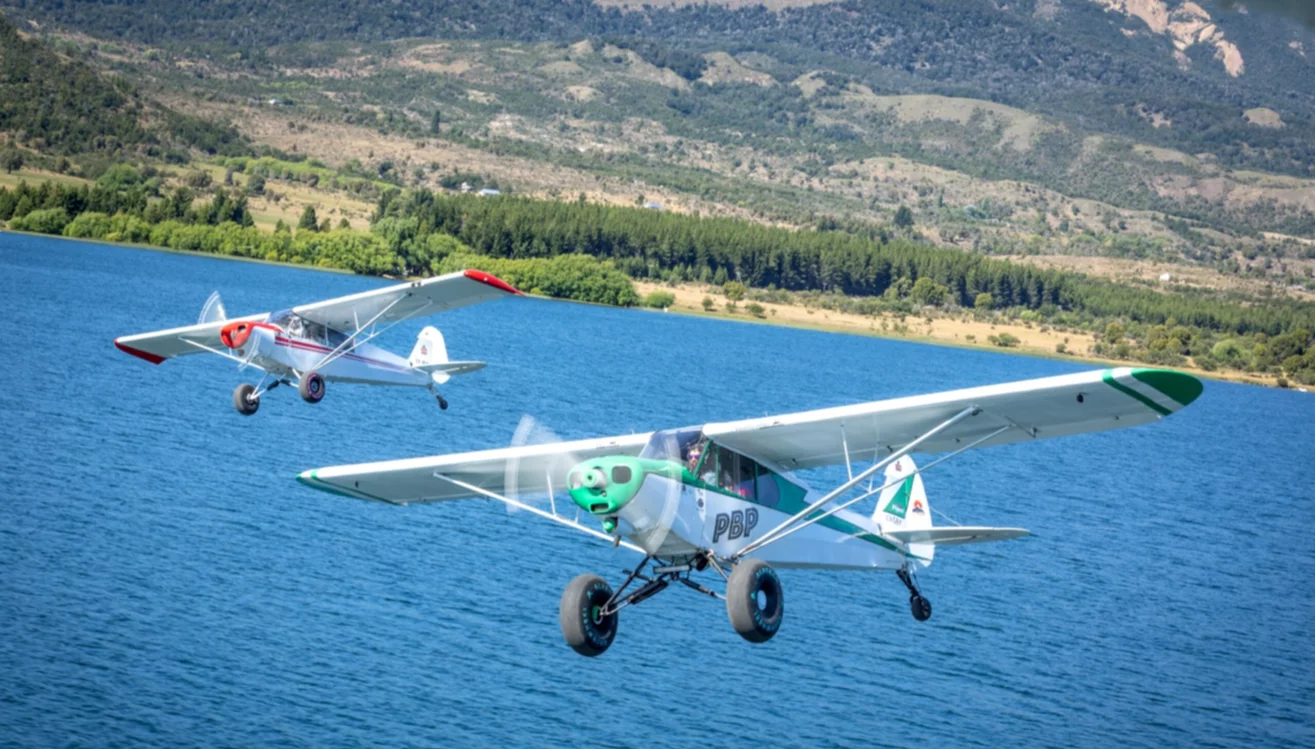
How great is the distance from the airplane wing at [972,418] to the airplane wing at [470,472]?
174 centimetres

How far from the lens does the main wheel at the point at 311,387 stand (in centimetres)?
4044

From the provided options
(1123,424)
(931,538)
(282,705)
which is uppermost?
(1123,424)

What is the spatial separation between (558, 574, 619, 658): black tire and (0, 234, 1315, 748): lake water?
9.87 meters

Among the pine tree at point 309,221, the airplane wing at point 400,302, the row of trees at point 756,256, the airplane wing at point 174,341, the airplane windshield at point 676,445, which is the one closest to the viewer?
the airplane windshield at point 676,445

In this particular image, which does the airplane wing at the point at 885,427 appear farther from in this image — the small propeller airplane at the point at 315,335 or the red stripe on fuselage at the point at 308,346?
the red stripe on fuselage at the point at 308,346

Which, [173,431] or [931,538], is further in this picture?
[173,431]

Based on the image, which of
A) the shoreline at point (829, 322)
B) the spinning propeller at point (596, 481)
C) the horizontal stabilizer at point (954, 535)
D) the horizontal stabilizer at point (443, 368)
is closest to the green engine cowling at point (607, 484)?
the spinning propeller at point (596, 481)

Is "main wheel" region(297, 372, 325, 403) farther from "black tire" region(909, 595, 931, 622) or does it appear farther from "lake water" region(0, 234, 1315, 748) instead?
"black tire" region(909, 595, 931, 622)

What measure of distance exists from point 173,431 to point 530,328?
6559cm

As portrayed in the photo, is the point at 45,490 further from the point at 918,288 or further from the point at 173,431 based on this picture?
the point at 918,288

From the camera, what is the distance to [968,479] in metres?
68.8

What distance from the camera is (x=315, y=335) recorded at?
41.7m

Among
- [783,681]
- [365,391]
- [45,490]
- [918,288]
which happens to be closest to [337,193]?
[918,288]

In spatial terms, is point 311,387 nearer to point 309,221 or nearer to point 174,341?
point 174,341
